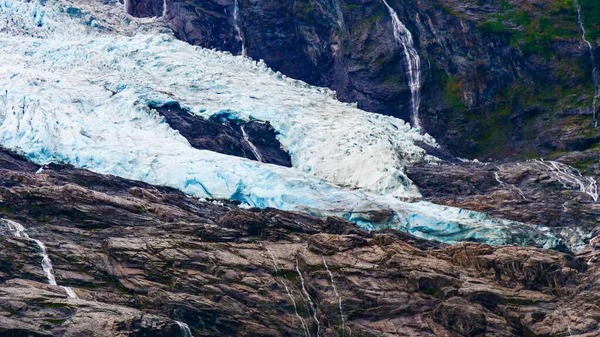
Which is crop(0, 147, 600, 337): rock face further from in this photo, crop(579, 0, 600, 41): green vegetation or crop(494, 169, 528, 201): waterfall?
crop(579, 0, 600, 41): green vegetation

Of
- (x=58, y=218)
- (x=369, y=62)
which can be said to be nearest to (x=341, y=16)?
(x=369, y=62)

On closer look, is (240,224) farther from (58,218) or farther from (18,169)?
(18,169)

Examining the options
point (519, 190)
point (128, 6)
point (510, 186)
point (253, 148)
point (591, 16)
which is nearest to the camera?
point (519, 190)

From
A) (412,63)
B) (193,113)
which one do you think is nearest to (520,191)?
(412,63)

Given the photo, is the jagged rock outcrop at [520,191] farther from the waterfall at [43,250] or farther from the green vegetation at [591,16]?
the waterfall at [43,250]

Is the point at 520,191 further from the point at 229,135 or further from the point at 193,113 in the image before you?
the point at 193,113

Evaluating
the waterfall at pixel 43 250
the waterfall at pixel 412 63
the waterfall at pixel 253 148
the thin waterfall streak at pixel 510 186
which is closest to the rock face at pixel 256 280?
the waterfall at pixel 43 250
